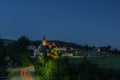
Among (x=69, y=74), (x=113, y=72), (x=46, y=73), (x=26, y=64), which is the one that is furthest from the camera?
(x=26, y=64)

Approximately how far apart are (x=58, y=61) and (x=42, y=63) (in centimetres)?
2324

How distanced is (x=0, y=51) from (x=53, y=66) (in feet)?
42.6

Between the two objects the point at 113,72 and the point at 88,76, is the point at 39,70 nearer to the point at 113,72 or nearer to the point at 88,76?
the point at 113,72

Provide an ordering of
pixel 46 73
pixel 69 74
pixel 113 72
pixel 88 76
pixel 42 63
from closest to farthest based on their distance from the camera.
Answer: pixel 88 76 → pixel 69 74 → pixel 46 73 → pixel 42 63 → pixel 113 72

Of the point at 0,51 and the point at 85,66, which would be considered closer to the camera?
the point at 85,66

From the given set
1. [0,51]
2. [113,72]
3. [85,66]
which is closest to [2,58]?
[0,51]

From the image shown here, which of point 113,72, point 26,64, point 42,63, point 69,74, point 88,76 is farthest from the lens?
point 26,64

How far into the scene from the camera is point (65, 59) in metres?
81.4

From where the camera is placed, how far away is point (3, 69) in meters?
90.3

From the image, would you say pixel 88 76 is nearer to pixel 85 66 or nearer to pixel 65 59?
pixel 85 66

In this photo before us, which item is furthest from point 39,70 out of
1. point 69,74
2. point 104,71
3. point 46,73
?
point 69,74

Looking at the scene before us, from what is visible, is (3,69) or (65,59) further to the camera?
(3,69)

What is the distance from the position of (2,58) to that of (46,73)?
9881 millimetres

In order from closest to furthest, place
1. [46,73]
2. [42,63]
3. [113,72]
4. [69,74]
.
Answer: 1. [69,74]
2. [46,73]
3. [42,63]
4. [113,72]
